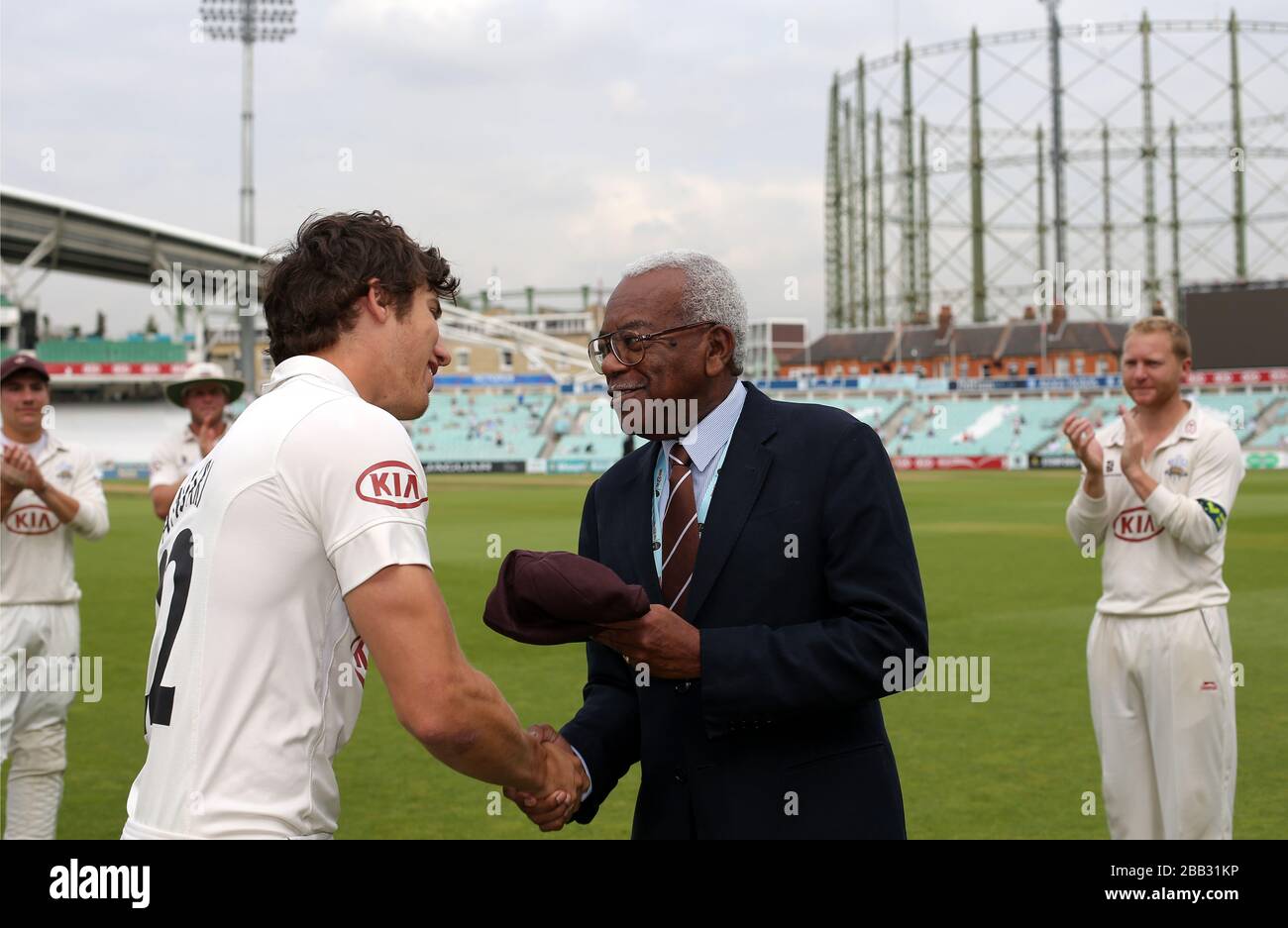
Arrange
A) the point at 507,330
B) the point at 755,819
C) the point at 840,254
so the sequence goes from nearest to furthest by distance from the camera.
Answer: the point at 755,819, the point at 507,330, the point at 840,254

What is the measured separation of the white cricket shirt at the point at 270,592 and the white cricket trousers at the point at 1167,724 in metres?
3.92

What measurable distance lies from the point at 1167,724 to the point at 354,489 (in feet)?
13.5

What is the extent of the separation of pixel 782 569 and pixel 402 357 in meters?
1.03

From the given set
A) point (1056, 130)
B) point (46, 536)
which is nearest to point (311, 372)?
point (46, 536)

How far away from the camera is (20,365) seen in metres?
6.40

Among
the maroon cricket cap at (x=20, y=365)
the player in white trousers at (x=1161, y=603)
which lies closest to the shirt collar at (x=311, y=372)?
the player in white trousers at (x=1161, y=603)

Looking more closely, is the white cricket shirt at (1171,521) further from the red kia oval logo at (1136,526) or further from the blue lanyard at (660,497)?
the blue lanyard at (660,497)

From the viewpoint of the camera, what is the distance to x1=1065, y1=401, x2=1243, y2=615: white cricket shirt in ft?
17.2

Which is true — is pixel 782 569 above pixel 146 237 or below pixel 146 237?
below

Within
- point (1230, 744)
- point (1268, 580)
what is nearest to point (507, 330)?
point (1268, 580)

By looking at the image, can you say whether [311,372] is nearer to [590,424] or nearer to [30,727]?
[30,727]

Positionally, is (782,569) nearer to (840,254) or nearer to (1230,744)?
(1230,744)

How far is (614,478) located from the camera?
134 inches

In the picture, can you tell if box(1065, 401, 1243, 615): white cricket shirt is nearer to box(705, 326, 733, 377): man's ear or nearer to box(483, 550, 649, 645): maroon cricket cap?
box(705, 326, 733, 377): man's ear
